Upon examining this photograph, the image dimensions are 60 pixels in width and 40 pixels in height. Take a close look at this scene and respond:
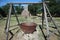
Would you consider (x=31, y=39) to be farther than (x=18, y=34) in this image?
No

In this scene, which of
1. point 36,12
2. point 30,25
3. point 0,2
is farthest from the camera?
point 36,12

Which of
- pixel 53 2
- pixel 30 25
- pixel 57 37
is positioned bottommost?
pixel 57 37

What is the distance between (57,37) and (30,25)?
3.28ft

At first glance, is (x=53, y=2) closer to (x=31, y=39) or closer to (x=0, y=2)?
(x=0, y=2)

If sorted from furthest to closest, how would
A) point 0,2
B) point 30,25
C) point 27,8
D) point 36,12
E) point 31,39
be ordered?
point 36,12
point 27,8
point 0,2
point 31,39
point 30,25

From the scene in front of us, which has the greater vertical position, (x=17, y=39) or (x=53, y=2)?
(x=53, y=2)

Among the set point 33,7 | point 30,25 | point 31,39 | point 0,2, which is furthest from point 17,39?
point 33,7

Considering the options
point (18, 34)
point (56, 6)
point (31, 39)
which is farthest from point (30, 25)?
point (56, 6)

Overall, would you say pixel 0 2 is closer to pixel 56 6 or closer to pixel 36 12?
pixel 36 12

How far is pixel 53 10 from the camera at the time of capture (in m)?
9.10

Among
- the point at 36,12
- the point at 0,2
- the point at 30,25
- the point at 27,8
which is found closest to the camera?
the point at 30,25

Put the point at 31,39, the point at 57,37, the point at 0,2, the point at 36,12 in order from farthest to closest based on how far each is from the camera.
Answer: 1. the point at 36,12
2. the point at 0,2
3. the point at 57,37
4. the point at 31,39

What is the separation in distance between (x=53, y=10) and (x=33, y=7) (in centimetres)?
125

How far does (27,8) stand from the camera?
888 cm
